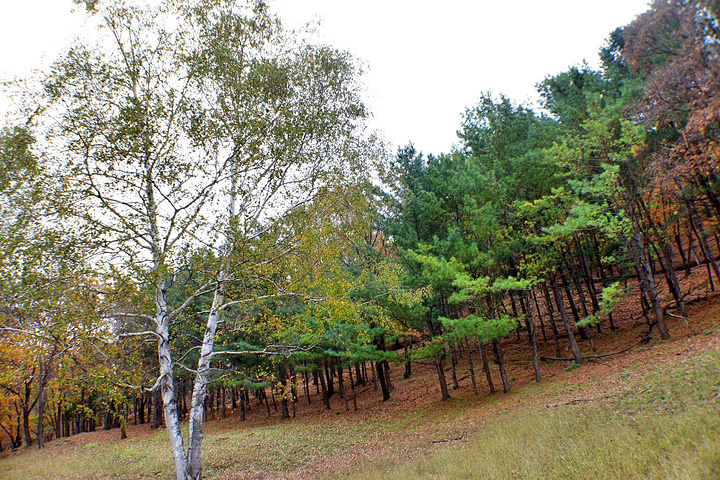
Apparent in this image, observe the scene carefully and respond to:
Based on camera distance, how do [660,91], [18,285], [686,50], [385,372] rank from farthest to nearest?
[385,372], [660,91], [686,50], [18,285]

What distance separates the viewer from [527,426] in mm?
9625

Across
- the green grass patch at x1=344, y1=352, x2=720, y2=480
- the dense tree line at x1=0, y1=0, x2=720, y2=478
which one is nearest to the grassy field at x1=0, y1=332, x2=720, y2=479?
the green grass patch at x1=344, y1=352, x2=720, y2=480

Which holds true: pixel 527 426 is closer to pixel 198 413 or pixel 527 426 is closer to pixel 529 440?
pixel 529 440

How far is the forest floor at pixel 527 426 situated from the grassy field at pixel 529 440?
1.5 inches

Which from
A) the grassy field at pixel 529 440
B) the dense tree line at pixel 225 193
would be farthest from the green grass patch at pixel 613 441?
the dense tree line at pixel 225 193

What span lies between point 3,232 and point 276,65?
766cm

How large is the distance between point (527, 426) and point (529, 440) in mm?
1318

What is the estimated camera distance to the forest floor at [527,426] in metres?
6.32

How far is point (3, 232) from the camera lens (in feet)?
24.3

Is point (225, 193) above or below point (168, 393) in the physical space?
above

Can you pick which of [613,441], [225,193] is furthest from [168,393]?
[613,441]

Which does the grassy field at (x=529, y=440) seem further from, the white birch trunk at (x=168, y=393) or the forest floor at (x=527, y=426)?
the white birch trunk at (x=168, y=393)

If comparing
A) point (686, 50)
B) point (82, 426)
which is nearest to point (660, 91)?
point (686, 50)

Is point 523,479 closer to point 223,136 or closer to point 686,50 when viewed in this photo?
point 223,136
